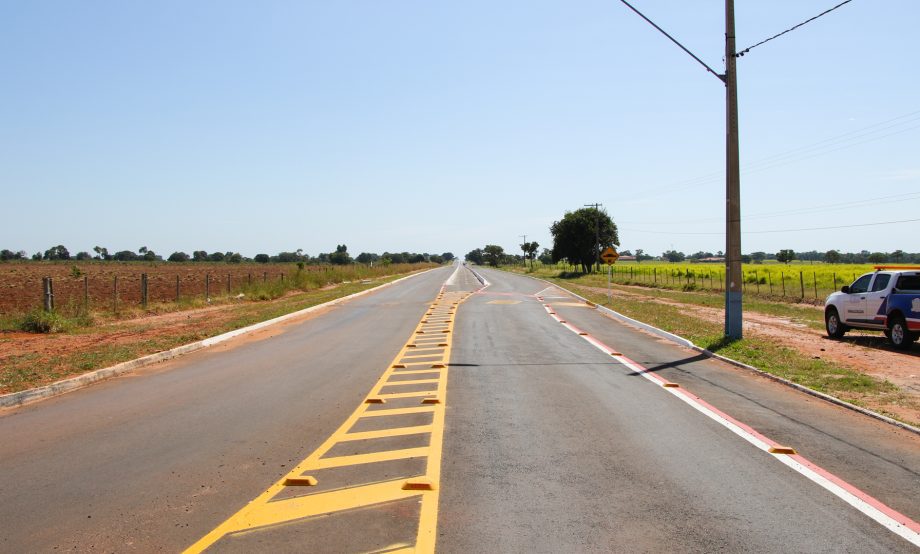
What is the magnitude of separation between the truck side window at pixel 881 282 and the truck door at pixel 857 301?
271 mm

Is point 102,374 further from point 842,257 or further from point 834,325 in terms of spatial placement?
point 842,257

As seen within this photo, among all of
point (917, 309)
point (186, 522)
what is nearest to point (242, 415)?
point (186, 522)

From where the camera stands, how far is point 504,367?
12297 millimetres

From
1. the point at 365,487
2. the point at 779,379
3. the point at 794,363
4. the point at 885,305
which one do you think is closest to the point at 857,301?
the point at 885,305

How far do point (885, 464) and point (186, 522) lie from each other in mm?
6294

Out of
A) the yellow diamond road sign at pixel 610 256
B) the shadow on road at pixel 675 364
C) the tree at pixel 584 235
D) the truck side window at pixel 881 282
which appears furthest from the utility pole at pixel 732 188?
the tree at pixel 584 235

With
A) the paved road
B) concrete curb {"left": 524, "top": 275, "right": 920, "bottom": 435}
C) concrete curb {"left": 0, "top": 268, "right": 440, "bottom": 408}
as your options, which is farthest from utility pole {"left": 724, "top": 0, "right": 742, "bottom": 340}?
concrete curb {"left": 0, "top": 268, "right": 440, "bottom": 408}

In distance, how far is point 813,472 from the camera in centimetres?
608

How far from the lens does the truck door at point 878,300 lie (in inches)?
624

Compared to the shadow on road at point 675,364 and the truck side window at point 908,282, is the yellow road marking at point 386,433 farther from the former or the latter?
the truck side window at point 908,282

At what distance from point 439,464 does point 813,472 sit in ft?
11.2

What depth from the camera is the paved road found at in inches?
182

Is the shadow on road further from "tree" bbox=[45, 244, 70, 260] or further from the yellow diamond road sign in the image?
"tree" bbox=[45, 244, 70, 260]

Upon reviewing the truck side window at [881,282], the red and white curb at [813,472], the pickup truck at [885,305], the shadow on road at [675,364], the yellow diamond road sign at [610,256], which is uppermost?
the yellow diamond road sign at [610,256]
